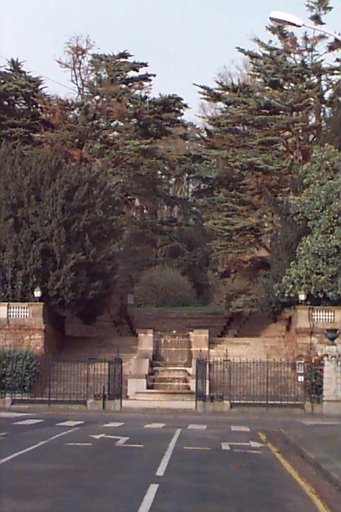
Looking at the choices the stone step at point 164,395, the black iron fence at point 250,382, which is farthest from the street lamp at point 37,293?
the black iron fence at point 250,382

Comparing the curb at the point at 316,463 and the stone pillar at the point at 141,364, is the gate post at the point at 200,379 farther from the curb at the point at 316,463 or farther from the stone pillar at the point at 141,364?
the curb at the point at 316,463

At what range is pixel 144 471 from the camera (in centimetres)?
1260

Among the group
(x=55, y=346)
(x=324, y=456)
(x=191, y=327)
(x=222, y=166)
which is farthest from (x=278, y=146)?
(x=324, y=456)

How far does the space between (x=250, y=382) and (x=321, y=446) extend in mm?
16165

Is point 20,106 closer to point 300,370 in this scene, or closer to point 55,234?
point 55,234

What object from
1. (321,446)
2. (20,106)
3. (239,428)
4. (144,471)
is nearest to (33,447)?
(144,471)

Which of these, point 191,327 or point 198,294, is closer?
point 191,327

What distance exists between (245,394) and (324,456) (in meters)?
17.1

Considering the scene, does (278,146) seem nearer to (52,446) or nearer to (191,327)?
(191,327)

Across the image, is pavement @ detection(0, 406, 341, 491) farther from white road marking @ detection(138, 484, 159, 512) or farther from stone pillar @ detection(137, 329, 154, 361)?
stone pillar @ detection(137, 329, 154, 361)

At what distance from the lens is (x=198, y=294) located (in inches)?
2041

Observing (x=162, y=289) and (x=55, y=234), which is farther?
(x=162, y=289)

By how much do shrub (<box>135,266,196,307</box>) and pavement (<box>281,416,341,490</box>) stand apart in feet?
76.3

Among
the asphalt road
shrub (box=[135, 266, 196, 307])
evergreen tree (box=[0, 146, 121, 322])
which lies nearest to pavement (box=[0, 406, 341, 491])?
the asphalt road
